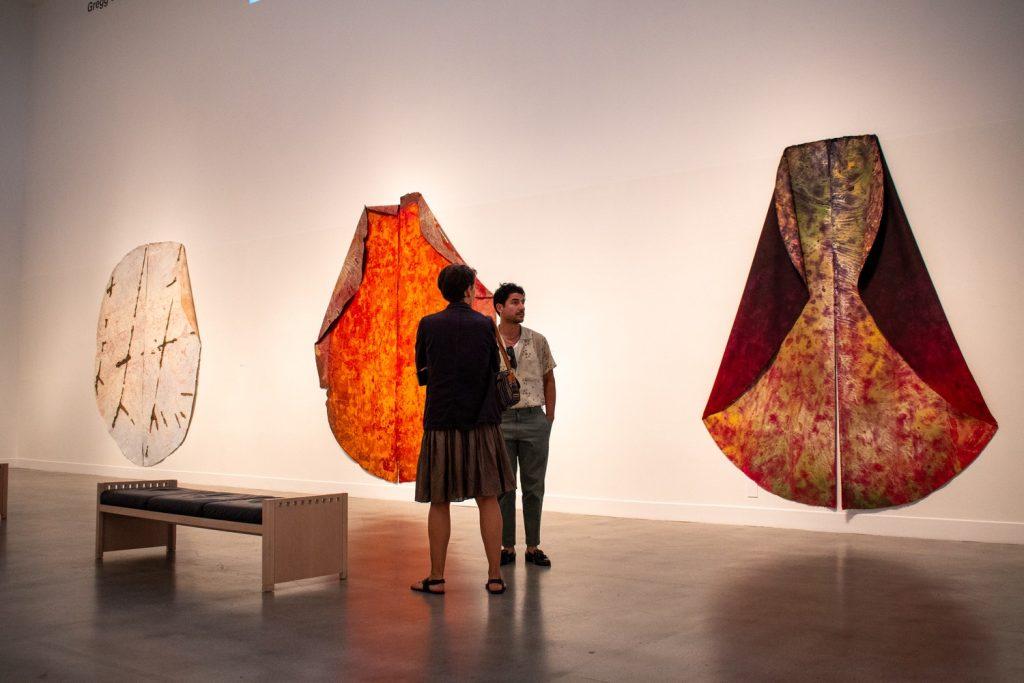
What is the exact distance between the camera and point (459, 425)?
12.6ft

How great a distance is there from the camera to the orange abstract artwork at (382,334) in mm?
8234

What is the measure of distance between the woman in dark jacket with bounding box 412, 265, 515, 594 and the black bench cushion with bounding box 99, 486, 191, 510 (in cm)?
165

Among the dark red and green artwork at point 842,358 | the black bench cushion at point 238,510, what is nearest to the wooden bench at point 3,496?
the black bench cushion at point 238,510

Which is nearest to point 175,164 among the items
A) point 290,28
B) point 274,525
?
point 290,28

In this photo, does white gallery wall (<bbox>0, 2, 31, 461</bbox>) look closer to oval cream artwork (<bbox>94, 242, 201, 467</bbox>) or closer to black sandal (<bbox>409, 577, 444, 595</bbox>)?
oval cream artwork (<bbox>94, 242, 201, 467</bbox>)

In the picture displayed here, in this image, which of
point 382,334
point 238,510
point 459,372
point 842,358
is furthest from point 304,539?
point 382,334

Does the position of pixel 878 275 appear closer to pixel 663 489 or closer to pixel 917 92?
pixel 917 92

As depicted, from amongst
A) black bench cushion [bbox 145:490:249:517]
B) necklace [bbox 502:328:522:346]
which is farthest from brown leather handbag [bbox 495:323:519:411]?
black bench cushion [bbox 145:490:249:517]

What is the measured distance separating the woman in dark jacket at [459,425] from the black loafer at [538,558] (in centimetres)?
77

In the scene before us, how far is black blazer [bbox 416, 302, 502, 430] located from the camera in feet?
12.6

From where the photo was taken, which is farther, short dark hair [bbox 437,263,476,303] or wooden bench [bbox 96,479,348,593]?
wooden bench [bbox 96,479,348,593]

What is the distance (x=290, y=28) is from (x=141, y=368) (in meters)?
Result: 4.29

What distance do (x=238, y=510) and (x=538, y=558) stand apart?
58.6 inches

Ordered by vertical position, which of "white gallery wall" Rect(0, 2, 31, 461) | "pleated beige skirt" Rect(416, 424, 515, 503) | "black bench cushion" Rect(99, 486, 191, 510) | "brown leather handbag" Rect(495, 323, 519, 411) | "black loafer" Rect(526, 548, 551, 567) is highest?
"white gallery wall" Rect(0, 2, 31, 461)
